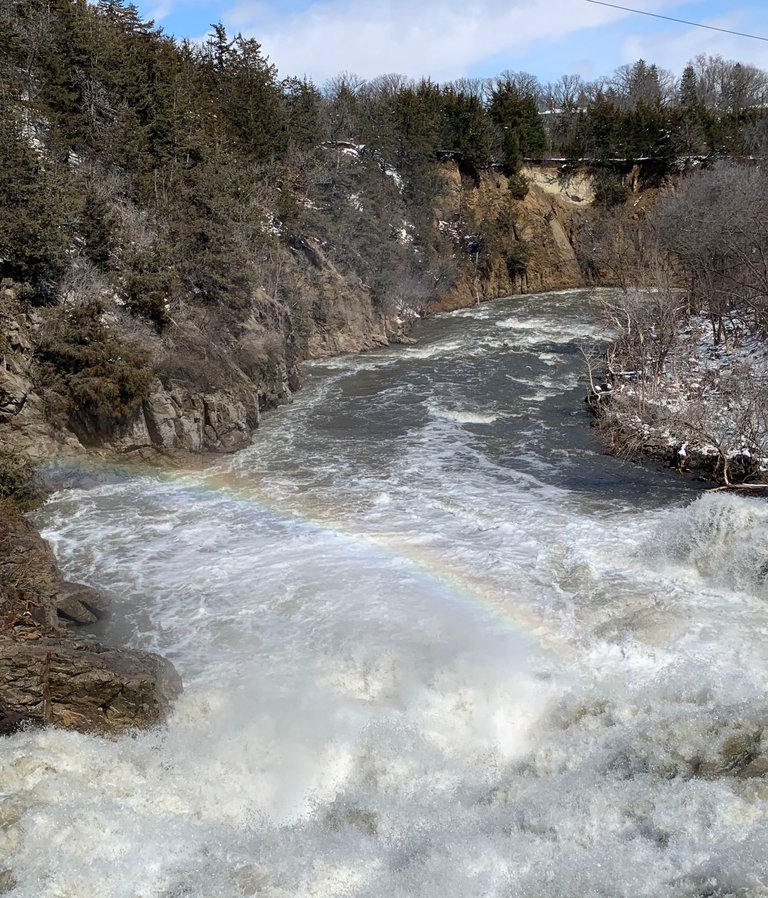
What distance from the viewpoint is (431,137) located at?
43750 millimetres

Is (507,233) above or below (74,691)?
above

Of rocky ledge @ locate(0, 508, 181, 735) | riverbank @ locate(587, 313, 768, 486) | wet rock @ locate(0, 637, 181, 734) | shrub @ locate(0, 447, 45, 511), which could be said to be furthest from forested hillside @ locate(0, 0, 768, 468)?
riverbank @ locate(587, 313, 768, 486)

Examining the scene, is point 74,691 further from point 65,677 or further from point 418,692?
point 418,692

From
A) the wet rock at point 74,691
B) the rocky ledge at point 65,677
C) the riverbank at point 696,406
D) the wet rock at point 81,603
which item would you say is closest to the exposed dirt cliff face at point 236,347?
the wet rock at point 81,603

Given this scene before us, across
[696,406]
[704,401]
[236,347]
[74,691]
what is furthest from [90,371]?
[704,401]

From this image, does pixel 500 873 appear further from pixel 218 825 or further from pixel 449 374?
pixel 449 374

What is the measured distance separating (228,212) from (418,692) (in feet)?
64.4

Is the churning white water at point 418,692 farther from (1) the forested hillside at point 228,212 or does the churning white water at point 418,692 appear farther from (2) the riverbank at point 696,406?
(1) the forested hillside at point 228,212

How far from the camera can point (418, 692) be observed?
9.62 m

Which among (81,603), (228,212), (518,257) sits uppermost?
(228,212)

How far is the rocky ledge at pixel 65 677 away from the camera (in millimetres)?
8602

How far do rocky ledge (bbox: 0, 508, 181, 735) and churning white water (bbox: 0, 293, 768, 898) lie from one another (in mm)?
340

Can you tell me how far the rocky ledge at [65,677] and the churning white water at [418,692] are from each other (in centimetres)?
34

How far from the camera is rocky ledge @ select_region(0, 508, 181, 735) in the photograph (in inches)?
339
